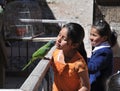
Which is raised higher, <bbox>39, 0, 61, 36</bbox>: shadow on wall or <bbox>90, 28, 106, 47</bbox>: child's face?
<bbox>90, 28, 106, 47</bbox>: child's face

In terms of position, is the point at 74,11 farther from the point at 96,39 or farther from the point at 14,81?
the point at 96,39

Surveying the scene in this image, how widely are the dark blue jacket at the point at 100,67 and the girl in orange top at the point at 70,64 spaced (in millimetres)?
287

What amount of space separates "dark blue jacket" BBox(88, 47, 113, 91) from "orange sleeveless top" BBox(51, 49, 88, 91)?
0.30m

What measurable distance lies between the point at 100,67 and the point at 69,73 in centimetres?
41

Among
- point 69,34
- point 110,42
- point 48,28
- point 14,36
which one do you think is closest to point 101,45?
point 110,42

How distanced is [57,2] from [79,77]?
532 cm

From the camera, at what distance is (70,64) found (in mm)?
3176

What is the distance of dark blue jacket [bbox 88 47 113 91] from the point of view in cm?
349

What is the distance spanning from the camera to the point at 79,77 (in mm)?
3129

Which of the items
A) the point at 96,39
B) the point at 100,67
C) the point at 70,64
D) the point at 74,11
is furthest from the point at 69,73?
the point at 74,11

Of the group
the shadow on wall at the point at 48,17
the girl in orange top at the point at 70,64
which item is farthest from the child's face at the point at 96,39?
the shadow on wall at the point at 48,17

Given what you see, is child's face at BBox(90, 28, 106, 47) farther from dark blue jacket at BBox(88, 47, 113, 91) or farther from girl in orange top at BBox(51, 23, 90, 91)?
girl in orange top at BBox(51, 23, 90, 91)

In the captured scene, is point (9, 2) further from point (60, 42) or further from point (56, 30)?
point (60, 42)

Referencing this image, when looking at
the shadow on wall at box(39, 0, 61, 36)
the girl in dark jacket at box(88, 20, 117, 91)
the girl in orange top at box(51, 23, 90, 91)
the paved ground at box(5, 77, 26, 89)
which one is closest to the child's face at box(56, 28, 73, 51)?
the girl in orange top at box(51, 23, 90, 91)
